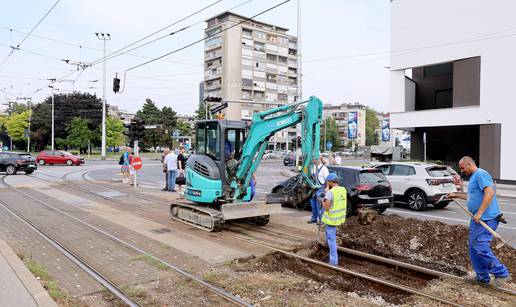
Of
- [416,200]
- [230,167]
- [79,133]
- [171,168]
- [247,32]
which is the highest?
[247,32]

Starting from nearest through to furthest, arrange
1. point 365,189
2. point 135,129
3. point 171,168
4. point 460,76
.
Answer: point 365,189 → point 171,168 → point 135,129 → point 460,76

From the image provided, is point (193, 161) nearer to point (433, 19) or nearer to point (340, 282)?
point (340, 282)

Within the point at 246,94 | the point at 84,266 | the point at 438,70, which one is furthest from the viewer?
the point at 246,94

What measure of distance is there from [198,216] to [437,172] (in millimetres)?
8870

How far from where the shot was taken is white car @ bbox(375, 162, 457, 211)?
1355 centimetres

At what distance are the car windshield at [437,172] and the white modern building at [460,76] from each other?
616 inches

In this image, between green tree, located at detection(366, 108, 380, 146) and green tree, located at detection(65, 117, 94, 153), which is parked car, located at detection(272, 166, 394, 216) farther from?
green tree, located at detection(366, 108, 380, 146)

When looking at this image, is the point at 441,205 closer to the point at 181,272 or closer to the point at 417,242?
Result: the point at 417,242

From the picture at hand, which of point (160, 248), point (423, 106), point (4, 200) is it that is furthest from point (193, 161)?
point (423, 106)

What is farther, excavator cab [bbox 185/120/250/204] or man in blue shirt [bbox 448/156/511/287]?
excavator cab [bbox 185/120/250/204]

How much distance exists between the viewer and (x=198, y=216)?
9914mm

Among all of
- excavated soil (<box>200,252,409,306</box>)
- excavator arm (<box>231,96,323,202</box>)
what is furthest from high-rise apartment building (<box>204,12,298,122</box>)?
excavated soil (<box>200,252,409,306</box>)

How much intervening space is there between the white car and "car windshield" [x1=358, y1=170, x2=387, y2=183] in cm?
241

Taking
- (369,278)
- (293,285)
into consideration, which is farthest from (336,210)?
(293,285)
